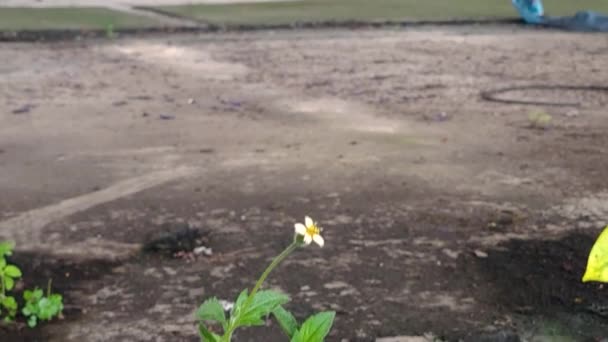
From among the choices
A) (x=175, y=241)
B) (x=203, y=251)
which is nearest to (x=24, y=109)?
(x=175, y=241)

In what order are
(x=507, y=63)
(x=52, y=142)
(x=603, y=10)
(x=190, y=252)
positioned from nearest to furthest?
(x=190, y=252) < (x=52, y=142) < (x=507, y=63) < (x=603, y=10)

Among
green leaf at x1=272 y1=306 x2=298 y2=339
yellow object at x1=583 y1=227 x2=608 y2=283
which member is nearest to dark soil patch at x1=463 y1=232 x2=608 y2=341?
green leaf at x1=272 y1=306 x2=298 y2=339

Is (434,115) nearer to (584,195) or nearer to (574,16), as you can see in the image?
(584,195)

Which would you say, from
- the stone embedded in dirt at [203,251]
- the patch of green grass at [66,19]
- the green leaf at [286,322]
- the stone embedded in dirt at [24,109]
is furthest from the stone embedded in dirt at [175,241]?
the patch of green grass at [66,19]

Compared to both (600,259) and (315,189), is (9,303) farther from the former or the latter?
(600,259)

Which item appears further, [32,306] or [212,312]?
[32,306]

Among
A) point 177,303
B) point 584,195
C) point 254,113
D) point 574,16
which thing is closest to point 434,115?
point 254,113
